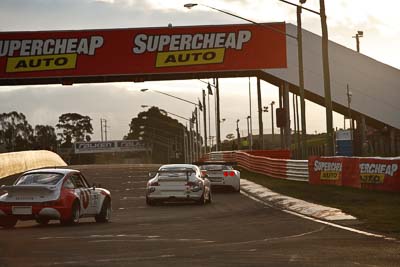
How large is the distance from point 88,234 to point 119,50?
40355 millimetres

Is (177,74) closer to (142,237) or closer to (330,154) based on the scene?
(330,154)

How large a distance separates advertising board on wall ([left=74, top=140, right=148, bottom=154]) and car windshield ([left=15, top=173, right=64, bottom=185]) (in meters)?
170

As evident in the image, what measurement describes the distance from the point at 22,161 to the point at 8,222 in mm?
40978

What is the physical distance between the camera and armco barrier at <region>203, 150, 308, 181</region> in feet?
129

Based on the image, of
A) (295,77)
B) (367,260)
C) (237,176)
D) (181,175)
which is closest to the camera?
(367,260)

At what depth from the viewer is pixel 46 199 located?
18250 mm

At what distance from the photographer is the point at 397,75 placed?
5541 cm


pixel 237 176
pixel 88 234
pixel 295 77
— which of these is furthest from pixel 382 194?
pixel 295 77

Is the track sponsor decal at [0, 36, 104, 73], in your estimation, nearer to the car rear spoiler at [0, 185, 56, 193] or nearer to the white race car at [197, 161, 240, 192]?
the white race car at [197, 161, 240, 192]

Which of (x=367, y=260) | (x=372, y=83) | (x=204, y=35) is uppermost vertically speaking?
(x=204, y=35)

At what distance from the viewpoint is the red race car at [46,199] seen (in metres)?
18.2

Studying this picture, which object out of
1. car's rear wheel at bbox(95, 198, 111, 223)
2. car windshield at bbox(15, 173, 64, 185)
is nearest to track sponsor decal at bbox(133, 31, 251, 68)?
car's rear wheel at bbox(95, 198, 111, 223)

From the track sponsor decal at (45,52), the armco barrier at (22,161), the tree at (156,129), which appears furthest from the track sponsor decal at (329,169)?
the tree at (156,129)

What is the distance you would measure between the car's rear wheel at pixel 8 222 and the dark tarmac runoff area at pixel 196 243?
0.23 meters
